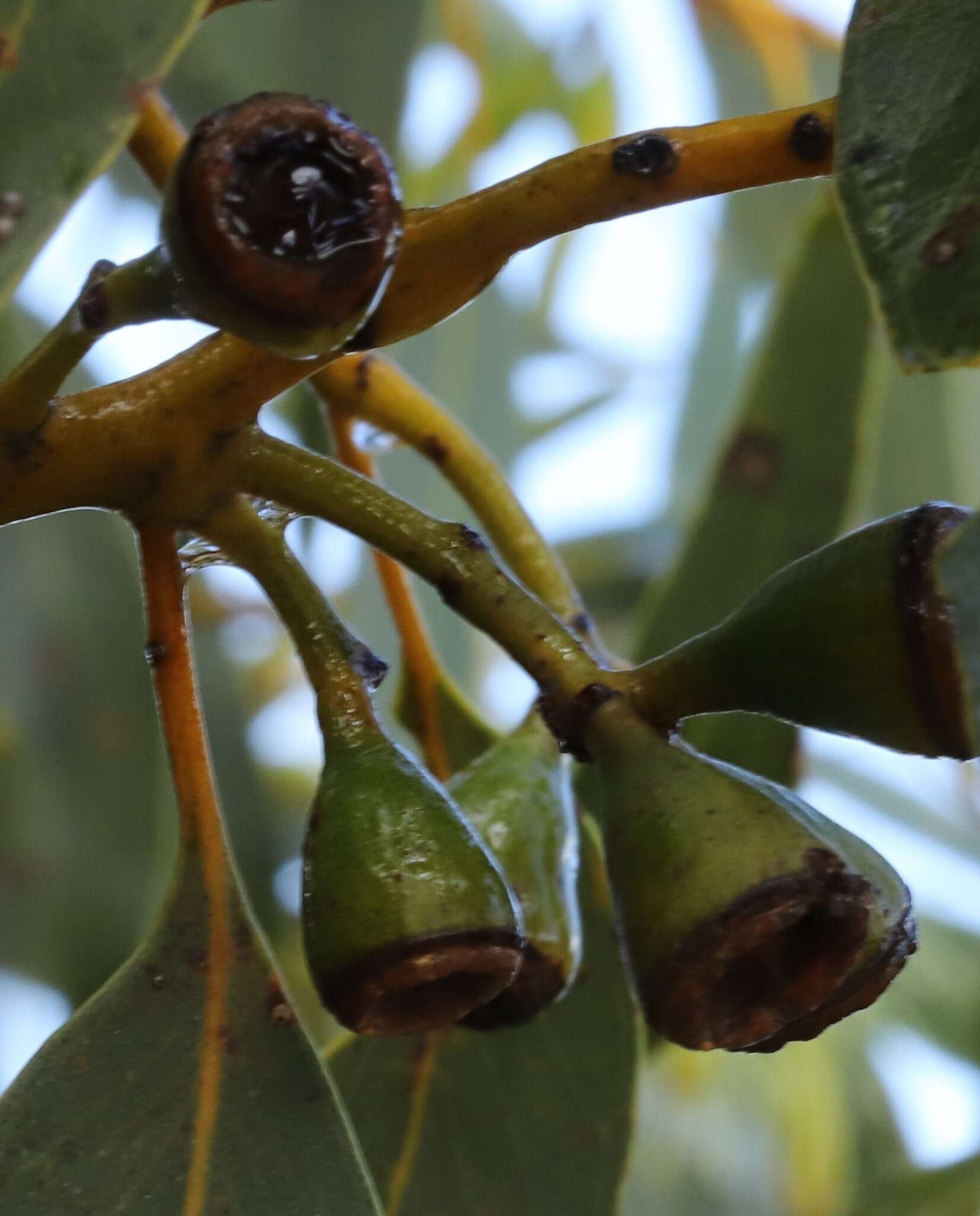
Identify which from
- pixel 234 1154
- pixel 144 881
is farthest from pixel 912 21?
pixel 144 881

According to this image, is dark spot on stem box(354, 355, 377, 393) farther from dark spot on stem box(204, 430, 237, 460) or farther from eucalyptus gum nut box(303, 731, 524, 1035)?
eucalyptus gum nut box(303, 731, 524, 1035)

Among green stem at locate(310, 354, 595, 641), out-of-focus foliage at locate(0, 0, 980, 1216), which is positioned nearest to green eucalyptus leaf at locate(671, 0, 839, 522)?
out-of-focus foliage at locate(0, 0, 980, 1216)

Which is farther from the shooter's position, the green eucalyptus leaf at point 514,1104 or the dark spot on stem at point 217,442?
the green eucalyptus leaf at point 514,1104

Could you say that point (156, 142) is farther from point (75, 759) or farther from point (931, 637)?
point (75, 759)

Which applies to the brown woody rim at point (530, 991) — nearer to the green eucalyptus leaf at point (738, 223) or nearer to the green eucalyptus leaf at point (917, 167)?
the green eucalyptus leaf at point (917, 167)

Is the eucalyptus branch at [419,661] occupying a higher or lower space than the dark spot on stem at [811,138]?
lower

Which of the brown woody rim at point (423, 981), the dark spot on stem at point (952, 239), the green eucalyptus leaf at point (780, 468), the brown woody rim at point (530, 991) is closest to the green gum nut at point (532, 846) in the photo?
the brown woody rim at point (530, 991)

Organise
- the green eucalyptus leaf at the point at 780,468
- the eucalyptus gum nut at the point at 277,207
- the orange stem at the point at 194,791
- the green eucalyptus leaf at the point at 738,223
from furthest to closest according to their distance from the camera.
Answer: the green eucalyptus leaf at the point at 738,223 < the green eucalyptus leaf at the point at 780,468 < the orange stem at the point at 194,791 < the eucalyptus gum nut at the point at 277,207
